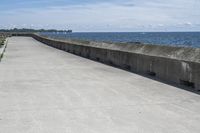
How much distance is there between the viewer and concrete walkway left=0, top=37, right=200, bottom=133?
6.85 metres

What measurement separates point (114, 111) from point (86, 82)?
4.80m

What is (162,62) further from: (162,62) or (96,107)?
(96,107)

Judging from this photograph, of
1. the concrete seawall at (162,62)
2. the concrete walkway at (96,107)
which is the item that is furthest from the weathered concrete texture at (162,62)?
the concrete walkway at (96,107)

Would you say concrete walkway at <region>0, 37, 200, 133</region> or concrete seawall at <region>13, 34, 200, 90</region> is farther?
concrete seawall at <region>13, 34, 200, 90</region>

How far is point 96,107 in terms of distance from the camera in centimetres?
856

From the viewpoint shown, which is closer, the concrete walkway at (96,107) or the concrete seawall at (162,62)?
the concrete walkway at (96,107)

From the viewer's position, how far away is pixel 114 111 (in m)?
8.11

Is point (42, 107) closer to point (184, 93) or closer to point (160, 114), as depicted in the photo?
point (160, 114)

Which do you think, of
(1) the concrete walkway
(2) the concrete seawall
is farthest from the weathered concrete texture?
(1) the concrete walkway

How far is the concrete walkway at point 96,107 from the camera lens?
685cm

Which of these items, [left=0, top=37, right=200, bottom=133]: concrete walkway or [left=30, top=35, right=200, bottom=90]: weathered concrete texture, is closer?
[left=0, top=37, right=200, bottom=133]: concrete walkway

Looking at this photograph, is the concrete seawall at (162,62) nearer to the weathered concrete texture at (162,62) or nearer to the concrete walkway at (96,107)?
the weathered concrete texture at (162,62)

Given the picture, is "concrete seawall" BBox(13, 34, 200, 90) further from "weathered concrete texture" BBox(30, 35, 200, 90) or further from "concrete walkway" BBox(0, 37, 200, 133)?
"concrete walkway" BBox(0, 37, 200, 133)

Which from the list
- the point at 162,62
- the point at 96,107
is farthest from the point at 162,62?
the point at 96,107
